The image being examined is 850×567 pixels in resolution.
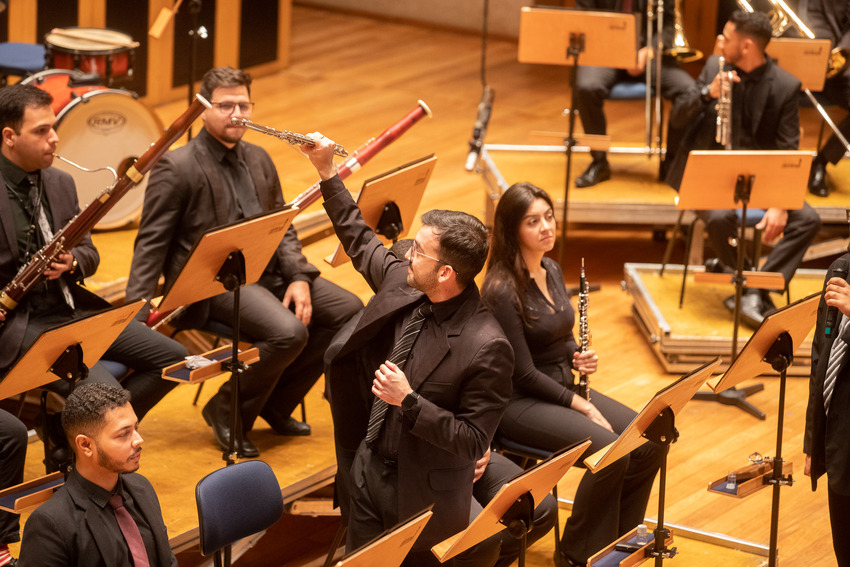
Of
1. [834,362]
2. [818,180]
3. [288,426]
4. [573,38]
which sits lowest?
[288,426]

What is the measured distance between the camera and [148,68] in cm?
840

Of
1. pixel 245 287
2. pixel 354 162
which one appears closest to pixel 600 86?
pixel 354 162

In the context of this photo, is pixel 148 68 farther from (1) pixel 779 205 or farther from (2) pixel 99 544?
(2) pixel 99 544

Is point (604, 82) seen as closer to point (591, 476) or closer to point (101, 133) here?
point (101, 133)

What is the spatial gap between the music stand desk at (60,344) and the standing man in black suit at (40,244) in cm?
34

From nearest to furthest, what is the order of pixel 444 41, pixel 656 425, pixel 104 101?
pixel 656 425, pixel 104 101, pixel 444 41

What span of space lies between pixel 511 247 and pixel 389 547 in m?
1.64

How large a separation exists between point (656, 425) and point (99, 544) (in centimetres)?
161

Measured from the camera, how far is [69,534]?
3.00 m

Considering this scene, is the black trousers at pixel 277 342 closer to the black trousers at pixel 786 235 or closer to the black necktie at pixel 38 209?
the black necktie at pixel 38 209

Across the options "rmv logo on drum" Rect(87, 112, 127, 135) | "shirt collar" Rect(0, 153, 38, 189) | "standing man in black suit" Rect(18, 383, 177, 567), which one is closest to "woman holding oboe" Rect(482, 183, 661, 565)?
"standing man in black suit" Rect(18, 383, 177, 567)

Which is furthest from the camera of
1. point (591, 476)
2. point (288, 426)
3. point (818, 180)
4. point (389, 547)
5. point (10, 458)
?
point (818, 180)

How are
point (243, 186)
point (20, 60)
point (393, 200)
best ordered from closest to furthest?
point (393, 200), point (243, 186), point (20, 60)

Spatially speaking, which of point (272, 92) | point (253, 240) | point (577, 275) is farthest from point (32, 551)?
point (272, 92)
